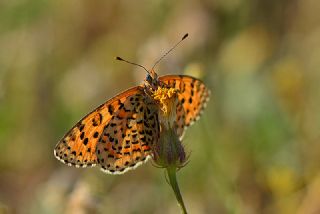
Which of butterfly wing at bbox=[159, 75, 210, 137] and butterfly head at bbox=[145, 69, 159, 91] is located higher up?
butterfly head at bbox=[145, 69, 159, 91]

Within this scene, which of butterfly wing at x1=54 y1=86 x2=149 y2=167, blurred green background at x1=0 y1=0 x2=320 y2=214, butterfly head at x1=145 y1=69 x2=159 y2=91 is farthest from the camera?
blurred green background at x1=0 y1=0 x2=320 y2=214

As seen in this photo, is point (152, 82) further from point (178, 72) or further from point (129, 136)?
point (178, 72)

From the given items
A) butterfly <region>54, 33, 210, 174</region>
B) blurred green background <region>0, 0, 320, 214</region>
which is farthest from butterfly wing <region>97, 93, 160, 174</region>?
blurred green background <region>0, 0, 320, 214</region>

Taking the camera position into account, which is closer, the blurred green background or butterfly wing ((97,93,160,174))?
butterfly wing ((97,93,160,174))

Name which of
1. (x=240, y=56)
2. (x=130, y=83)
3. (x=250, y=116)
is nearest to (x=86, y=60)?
(x=130, y=83)

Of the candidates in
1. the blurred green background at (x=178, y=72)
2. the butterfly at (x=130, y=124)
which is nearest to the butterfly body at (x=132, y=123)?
the butterfly at (x=130, y=124)

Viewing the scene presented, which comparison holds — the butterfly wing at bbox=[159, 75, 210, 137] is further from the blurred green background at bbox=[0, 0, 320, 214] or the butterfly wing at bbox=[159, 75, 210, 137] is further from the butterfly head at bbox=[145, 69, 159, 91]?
the blurred green background at bbox=[0, 0, 320, 214]

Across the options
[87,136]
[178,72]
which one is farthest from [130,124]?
[178,72]

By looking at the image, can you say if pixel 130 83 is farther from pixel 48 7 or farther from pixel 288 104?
pixel 288 104
